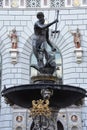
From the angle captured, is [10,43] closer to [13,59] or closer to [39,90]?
[13,59]

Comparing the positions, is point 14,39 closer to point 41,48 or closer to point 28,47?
point 28,47

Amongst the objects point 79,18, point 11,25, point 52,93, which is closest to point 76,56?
point 79,18

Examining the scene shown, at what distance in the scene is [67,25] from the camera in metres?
29.9

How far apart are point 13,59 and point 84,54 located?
464 centimetres

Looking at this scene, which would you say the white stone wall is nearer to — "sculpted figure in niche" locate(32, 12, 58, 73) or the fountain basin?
the fountain basin

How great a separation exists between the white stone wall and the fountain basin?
565 inches

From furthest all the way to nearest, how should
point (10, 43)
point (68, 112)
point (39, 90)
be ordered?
point (10, 43) → point (68, 112) → point (39, 90)

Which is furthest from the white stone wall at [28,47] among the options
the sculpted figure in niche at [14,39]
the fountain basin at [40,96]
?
the fountain basin at [40,96]

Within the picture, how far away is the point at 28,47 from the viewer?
97.5 feet

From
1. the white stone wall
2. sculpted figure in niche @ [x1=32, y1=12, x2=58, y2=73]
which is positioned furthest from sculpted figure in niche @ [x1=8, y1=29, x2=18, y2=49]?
sculpted figure in niche @ [x1=32, y1=12, x2=58, y2=73]

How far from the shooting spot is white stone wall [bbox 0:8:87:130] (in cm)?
2877

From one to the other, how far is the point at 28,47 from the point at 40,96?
54.1 feet

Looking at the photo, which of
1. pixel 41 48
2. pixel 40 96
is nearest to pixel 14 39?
pixel 41 48

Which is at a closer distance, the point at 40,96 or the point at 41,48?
the point at 40,96
